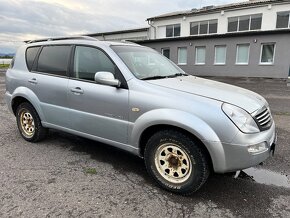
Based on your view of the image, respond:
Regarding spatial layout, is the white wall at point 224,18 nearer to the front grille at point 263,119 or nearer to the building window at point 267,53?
the building window at point 267,53

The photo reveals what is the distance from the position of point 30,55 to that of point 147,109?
290cm

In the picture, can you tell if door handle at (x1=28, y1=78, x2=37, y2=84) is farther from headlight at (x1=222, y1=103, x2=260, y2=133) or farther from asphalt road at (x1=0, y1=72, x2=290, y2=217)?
headlight at (x1=222, y1=103, x2=260, y2=133)

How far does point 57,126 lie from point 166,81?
2.08m

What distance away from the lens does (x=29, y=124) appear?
503 cm

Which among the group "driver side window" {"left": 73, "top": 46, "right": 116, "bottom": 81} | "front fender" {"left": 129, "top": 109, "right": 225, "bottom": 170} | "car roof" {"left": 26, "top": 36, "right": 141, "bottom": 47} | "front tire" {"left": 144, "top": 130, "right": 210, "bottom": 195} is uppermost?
"car roof" {"left": 26, "top": 36, "right": 141, "bottom": 47}

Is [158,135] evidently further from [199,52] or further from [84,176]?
[199,52]

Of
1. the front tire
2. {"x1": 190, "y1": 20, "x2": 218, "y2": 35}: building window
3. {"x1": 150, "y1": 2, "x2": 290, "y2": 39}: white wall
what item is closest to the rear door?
the front tire

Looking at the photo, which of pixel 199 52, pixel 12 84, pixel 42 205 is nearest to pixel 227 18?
pixel 199 52

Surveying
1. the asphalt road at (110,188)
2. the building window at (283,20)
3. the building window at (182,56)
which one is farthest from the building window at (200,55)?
the asphalt road at (110,188)

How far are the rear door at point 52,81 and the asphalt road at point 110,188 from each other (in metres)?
0.70

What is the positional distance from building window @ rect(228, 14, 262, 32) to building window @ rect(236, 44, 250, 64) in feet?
10.1

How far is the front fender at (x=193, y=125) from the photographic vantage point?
2895 mm

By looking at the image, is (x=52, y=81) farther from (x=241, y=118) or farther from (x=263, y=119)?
(x=263, y=119)

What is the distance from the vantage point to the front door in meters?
3.60
